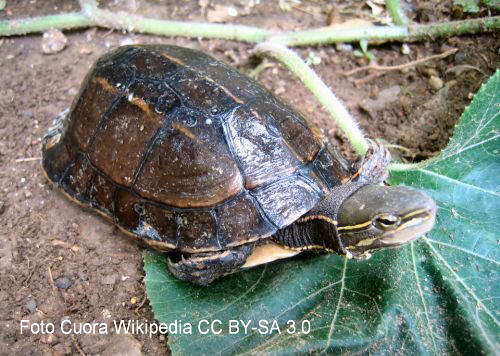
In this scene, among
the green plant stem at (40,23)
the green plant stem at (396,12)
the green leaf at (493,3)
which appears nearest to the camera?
the green leaf at (493,3)

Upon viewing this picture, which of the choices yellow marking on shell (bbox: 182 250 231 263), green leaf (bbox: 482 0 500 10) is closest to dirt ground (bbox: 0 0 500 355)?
green leaf (bbox: 482 0 500 10)

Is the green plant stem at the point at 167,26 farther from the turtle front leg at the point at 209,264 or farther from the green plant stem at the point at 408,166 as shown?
the turtle front leg at the point at 209,264

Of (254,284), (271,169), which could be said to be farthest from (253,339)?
(271,169)

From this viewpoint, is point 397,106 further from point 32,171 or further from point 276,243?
point 32,171

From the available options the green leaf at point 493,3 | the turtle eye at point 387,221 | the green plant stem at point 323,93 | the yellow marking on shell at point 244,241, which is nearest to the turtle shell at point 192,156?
the yellow marking on shell at point 244,241

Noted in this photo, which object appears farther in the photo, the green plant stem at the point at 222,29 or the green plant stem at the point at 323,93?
the green plant stem at the point at 222,29

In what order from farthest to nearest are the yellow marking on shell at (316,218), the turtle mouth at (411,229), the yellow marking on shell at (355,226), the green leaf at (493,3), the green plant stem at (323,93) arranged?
the green leaf at (493,3) < the green plant stem at (323,93) < the yellow marking on shell at (316,218) < the yellow marking on shell at (355,226) < the turtle mouth at (411,229)

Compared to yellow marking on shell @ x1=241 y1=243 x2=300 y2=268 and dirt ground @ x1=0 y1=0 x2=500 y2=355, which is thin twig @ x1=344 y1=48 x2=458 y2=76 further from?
yellow marking on shell @ x1=241 y1=243 x2=300 y2=268
